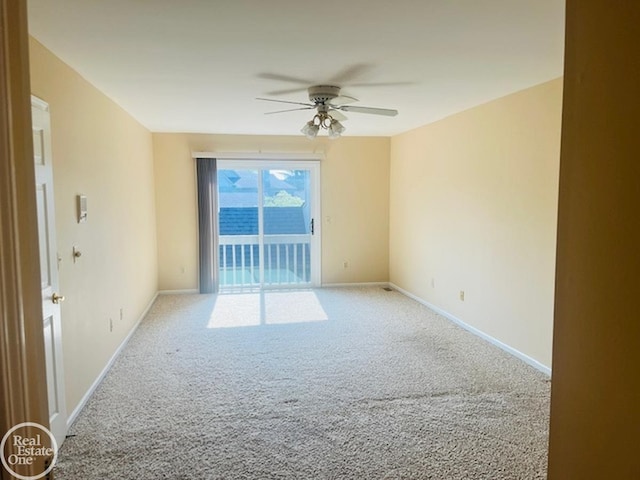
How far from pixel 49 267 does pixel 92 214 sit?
1031mm

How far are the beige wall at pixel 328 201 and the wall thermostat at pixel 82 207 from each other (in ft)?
10.1

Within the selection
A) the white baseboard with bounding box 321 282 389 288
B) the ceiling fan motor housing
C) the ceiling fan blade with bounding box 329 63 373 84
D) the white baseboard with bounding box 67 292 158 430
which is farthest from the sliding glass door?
the ceiling fan blade with bounding box 329 63 373 84

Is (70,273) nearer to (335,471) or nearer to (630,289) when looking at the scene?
(335,471)

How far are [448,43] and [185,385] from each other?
3003mm

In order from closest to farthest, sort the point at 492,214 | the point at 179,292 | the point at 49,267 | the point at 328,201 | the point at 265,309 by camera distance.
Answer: the point at 49,267, the point at 492,214, the point at 265,309, the point at 179,292, the point at 328,201

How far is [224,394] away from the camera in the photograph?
3.11 m

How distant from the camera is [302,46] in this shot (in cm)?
244

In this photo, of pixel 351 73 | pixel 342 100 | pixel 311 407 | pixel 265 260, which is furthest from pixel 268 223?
pixel 311 407

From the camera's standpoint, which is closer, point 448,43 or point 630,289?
point 630,289

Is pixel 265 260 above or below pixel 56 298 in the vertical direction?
below

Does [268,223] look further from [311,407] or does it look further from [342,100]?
[311,407]

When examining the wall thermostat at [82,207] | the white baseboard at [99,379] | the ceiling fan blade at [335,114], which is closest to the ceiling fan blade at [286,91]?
the ceiling fan blade at [335,114]

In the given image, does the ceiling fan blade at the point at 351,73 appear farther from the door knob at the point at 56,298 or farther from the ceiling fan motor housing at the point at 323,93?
the door knob at the point at 56,298

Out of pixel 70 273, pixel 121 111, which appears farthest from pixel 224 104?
pixel 70 273
